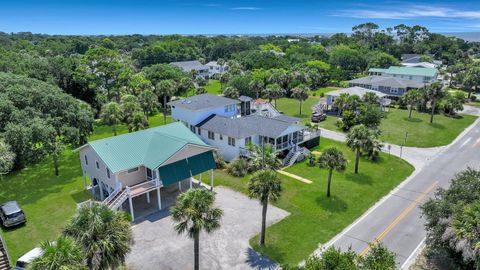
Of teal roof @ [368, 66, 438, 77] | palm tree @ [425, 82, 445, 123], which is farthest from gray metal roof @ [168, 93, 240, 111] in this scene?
teal roof @ [368, 66, 438, 77]

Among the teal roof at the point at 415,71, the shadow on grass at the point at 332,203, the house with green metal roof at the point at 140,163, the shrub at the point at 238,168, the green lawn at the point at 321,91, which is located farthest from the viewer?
the green lawn at the point at 321,91

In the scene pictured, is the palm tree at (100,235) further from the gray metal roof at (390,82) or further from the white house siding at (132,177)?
the gray metal roof at (390,82)

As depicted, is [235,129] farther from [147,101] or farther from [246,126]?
[147,101]

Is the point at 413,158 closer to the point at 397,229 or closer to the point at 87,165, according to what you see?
the point at 397,229

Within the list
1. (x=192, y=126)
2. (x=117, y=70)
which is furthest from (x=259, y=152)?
(x=117, y=70)

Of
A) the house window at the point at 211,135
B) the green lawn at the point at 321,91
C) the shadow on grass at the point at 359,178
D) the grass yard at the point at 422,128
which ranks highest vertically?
the house window at the point at 211,135

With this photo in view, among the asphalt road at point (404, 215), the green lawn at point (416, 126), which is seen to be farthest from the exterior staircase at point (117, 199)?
the green lawn at point (416, 126)
